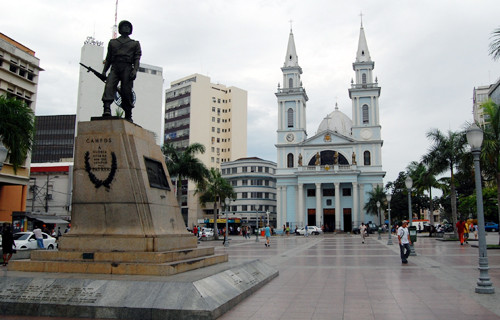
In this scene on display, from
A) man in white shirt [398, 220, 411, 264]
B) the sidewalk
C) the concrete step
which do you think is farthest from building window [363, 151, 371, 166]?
the concrete step

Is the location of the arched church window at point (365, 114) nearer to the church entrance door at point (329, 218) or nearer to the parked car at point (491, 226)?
the church entrance door at point (329, 218)

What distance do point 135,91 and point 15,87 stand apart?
44552mm

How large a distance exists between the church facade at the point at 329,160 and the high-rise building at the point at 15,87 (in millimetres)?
40871

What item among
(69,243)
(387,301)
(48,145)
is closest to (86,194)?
(69,243)

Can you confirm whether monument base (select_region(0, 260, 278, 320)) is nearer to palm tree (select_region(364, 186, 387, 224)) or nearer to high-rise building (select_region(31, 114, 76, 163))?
palm tree (select_region(364, 186, 387, 224))

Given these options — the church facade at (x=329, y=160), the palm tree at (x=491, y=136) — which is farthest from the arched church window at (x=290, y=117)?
the palm tree at (x=491, y=136)

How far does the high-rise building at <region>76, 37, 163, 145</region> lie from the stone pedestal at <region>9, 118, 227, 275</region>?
62.4 meters

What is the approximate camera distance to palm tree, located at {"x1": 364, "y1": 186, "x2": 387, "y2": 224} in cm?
6247

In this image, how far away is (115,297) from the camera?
6828 millimetres

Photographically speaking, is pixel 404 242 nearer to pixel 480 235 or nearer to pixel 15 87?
pixel 480 235

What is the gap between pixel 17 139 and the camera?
64.2ft

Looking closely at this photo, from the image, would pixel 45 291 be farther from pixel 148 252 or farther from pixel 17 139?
pixel 17 139

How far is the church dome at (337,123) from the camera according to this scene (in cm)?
8081

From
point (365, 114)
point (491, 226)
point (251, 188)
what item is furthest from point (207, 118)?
point (491, 226)
